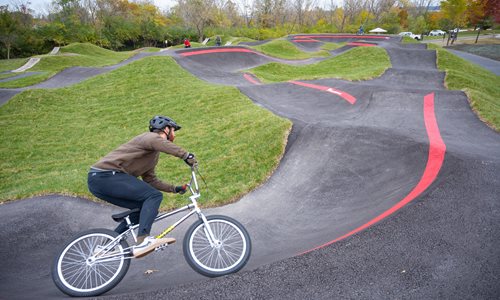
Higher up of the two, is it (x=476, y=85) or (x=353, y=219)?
(x=353, y=219)

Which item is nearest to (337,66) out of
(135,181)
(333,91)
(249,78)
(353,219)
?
(249,78)

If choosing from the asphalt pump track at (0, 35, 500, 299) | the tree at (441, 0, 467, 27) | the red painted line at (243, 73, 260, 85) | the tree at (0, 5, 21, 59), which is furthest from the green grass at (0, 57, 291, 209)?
the tree at (441, 0, 467, 27)

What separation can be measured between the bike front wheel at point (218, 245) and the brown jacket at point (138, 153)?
1.17m

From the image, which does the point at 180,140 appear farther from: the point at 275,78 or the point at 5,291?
the point at 275,78

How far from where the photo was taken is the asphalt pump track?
395cm

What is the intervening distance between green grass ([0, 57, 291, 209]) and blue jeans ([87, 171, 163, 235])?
391 cm

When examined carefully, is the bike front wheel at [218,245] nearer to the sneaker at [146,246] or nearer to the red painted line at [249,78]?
the sneaker at [146,246]

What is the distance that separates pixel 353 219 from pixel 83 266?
4.94 meters

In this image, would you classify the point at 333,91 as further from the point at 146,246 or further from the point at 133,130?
the point at 146,246

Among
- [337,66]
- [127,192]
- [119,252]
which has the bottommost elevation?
[337,66]

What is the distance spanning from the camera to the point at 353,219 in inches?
242

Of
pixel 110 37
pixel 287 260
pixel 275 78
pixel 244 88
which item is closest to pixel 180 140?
pixel 244 88

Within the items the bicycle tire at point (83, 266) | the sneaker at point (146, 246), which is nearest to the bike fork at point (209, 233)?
the sneaker at point (146, 246)

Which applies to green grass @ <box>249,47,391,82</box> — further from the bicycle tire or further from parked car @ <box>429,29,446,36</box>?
parked car @ <box>429,29,446,36</box>
